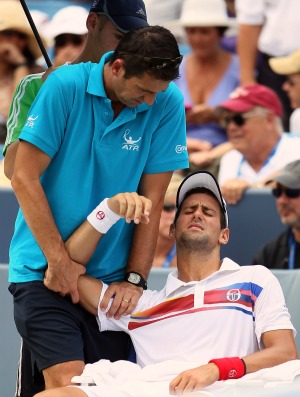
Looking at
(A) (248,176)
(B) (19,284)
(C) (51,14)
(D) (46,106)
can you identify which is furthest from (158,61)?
(C) (51,14)

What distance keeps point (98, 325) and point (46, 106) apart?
92 cm

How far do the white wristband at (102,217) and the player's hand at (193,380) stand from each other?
23.8 inches

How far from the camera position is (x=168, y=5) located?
857 cm

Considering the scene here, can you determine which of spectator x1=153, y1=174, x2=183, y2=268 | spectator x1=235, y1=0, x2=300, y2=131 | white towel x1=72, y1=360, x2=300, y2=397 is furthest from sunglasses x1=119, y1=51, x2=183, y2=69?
spectator x1=235, y1=0, x2=300, y2=131

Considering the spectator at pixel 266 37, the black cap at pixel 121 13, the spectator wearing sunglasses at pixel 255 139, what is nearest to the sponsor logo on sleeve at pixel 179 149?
the black cap at pixel 121 13

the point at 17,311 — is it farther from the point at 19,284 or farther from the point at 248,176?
the point at 248,176

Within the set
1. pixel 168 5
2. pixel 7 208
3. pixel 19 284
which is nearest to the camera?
pixel 19 284

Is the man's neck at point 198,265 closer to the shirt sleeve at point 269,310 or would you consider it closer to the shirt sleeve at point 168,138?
the shirt sleeve at point 269,310

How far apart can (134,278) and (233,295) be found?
1.30 ft

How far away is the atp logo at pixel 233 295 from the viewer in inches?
182

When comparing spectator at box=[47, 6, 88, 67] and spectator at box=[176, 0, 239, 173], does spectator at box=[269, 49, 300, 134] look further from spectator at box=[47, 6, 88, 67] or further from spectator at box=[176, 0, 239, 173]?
spectator at box=[47, 6, 88, 67]

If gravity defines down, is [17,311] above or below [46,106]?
below

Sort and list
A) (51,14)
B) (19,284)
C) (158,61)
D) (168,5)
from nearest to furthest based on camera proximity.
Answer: (158,61) < (19,284) < (168,5) < (51,14)

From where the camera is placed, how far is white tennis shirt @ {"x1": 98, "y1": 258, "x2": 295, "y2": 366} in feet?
14.9
